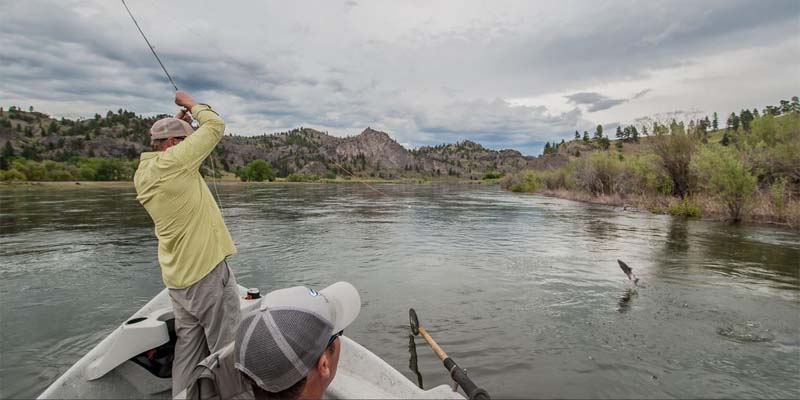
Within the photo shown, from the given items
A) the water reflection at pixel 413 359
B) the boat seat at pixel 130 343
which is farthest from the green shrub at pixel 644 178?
the boat seat at pixel 130 343

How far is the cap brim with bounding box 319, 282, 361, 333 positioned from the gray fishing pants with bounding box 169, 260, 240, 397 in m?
1.63

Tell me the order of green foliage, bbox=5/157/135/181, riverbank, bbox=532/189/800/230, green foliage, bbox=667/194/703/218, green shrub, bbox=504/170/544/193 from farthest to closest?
1. green foliage, bbox=5/157/135/181
2. green shrub, bbox=504/170/544/193
3. green foliage, bbox=667/194/703/218
4. riverbank, bbox=532/189/800/230

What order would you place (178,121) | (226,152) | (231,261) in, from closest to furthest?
1. (178,121)
2. (231,261)
3. (226,152)

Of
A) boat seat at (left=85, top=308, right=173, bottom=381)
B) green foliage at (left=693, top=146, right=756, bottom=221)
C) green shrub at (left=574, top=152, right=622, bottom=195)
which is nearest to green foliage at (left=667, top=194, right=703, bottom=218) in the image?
green foliage at (left=693, top=146, right=756, bottom=221)

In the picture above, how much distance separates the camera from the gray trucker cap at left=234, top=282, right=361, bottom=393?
1.67 metres

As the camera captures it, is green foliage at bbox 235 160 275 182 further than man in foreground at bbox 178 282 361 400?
Yes

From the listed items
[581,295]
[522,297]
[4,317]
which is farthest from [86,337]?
[581,295]

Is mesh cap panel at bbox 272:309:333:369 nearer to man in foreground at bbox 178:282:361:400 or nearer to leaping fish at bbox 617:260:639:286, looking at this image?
man in foreground at bbox 178:282:361:400

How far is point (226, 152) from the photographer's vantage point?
190375 mm

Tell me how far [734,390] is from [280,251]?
517 inches

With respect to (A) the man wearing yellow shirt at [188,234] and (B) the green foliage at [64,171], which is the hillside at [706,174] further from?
(B) the green foliage at [64,171]

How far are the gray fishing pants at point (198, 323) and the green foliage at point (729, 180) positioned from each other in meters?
26.2

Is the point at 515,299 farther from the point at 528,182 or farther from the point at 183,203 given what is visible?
the point at 528,182

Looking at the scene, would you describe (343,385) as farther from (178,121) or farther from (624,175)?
(624,175)
